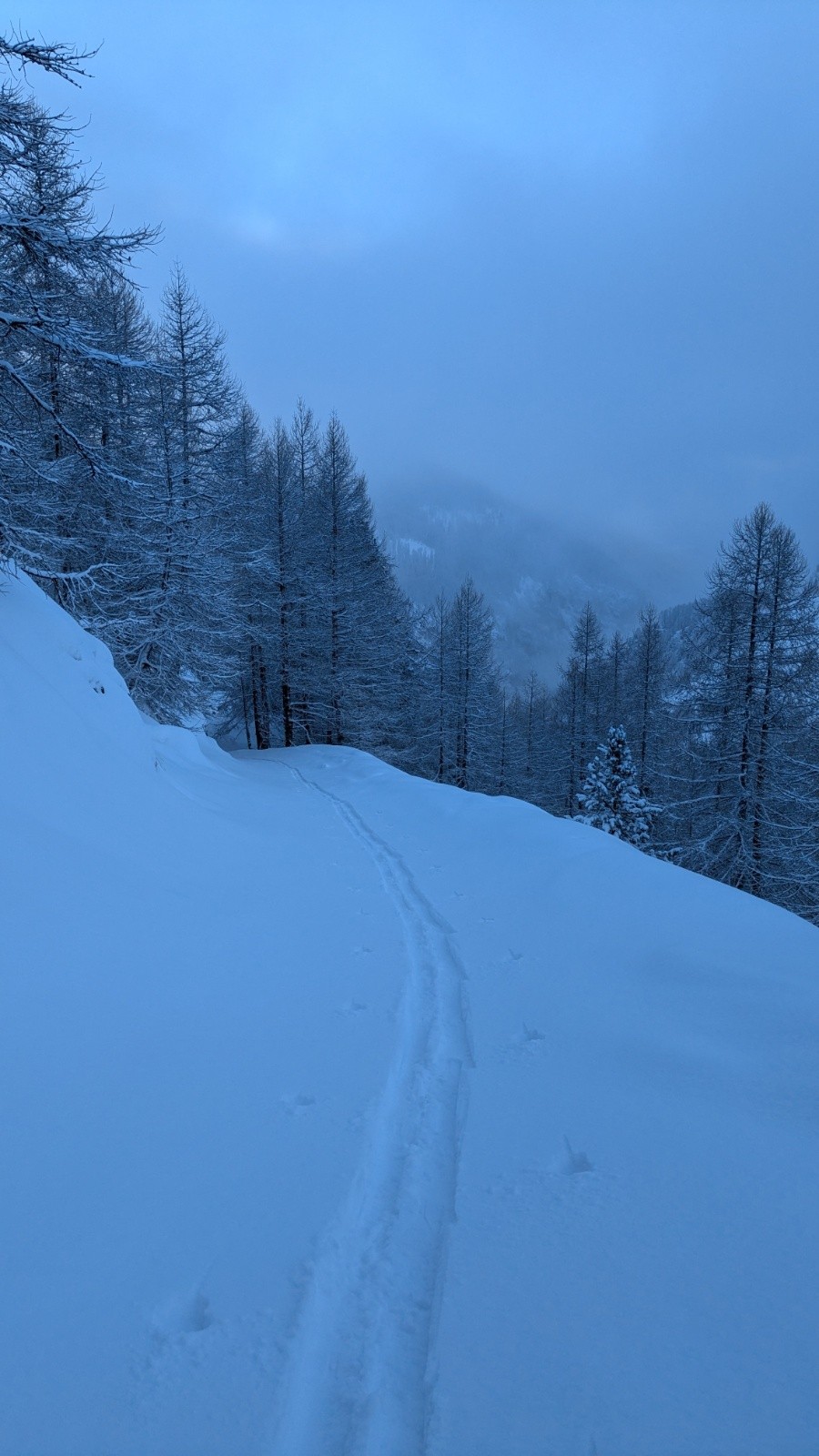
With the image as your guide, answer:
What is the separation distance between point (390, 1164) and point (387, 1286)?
0.60 m

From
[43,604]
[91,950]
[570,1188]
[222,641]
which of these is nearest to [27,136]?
[43,604]

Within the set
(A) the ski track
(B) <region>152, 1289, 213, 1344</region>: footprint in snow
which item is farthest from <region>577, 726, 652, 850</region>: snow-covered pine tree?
(B) <region>152, 1289, 213, 1344</region>: footprint in snow

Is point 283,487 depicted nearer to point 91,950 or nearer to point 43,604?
point 43,604

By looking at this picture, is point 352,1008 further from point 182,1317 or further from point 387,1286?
point 182,1317

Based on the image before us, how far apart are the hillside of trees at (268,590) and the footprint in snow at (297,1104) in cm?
641

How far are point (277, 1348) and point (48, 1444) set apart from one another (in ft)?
2.16

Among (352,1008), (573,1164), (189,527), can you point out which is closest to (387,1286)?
(573,1164)

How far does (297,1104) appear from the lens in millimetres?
3383

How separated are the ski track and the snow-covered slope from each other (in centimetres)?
1

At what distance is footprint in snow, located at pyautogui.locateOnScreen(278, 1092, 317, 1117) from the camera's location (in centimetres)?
330

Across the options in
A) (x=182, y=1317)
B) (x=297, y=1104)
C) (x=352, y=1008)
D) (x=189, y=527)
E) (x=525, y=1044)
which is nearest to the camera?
(x=182, y=1317)

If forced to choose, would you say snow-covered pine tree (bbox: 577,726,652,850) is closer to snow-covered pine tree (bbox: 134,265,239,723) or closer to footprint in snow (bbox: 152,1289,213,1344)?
snow-covered pine tree (bbox: 134,265,239,723)

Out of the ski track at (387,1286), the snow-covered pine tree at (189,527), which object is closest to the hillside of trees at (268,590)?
the snow-covered pine tree at (189,527)

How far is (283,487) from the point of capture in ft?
72.4
